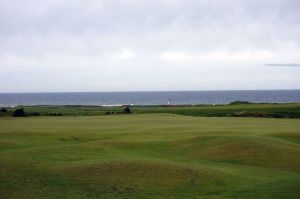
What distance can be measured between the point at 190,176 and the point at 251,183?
95.1 inches

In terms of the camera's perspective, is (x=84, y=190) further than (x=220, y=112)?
No

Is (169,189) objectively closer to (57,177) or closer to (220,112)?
A: (57,177)

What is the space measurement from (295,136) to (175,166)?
1373 centimetres

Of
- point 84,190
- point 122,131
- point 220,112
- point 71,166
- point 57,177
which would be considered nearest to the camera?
point 84,190

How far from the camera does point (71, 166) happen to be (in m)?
20.3

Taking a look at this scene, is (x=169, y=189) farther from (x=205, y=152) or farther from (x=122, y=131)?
(x=122, y=131)

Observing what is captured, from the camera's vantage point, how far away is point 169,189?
17766 mm

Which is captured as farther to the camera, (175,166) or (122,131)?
(122,131)

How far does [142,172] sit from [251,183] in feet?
14.3

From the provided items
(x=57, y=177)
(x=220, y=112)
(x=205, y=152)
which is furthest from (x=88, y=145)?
(x=220, y=112)

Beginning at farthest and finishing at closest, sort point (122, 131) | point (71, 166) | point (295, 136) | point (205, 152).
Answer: point (122, 131) < point (295, 136) < point (205, 152) < point (71, 166)

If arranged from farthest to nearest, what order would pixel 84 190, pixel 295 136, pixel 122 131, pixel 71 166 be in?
1. pixel 122 131
2. pixel 295 136
3. pixel 71 166
4. pixel 84 190

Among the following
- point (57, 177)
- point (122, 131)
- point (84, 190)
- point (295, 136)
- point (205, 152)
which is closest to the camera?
point (84, 190)

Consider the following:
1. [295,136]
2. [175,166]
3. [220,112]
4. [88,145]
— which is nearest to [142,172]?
[175,166]
